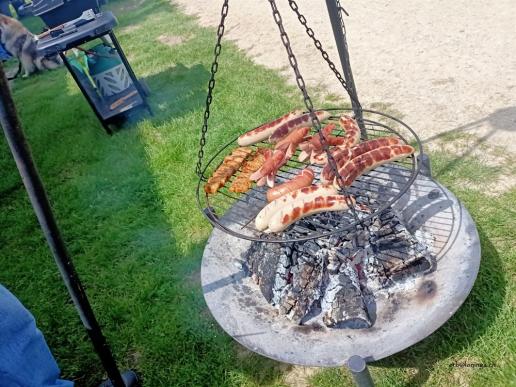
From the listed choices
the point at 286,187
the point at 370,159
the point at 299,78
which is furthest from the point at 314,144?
the point at 299,78

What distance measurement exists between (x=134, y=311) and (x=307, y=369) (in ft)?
5.40

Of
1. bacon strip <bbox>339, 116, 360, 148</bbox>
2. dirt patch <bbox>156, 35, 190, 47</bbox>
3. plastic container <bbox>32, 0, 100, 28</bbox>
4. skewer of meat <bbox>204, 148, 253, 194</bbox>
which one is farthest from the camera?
dirt patch <bbox>156, 35, 190, 47</bbox>

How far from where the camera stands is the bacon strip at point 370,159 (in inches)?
109

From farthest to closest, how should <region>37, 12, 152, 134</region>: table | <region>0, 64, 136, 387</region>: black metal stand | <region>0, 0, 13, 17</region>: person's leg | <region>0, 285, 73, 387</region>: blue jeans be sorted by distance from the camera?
<region>0, 0, 13, 17</region>: person's leg < <region>37, 12, 152, 134</region>: table < <region>0, 285, 73, 387</region>: blue jeans < <region>0, 64, 136, 387</region>: black metal stand

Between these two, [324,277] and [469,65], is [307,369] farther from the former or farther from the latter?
[469,65]

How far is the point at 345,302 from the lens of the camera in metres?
2.87

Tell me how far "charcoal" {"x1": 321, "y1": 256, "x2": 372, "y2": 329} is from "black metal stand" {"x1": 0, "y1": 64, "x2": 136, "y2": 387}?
1.40 meters

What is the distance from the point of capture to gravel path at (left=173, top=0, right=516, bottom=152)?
5.05 m

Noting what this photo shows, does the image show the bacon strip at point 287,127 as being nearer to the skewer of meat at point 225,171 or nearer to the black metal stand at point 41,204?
the skewer of meat at point 225,171

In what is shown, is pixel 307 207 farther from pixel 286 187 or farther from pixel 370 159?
pixel 370 159

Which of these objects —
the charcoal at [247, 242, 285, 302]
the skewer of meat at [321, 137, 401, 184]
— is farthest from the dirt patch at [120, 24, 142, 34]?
the skewer of meat at [321, 137, 401, 184]

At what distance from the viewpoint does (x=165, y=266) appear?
4.27 m

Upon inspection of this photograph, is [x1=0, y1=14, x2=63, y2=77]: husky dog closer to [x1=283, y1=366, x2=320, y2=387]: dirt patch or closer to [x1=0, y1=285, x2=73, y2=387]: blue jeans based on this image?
[x1=0, y1=285, x2=73, y2=387]: blue jeans

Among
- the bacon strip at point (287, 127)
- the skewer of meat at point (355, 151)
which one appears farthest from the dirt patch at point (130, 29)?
the skewer of meat at point (355, 151)
